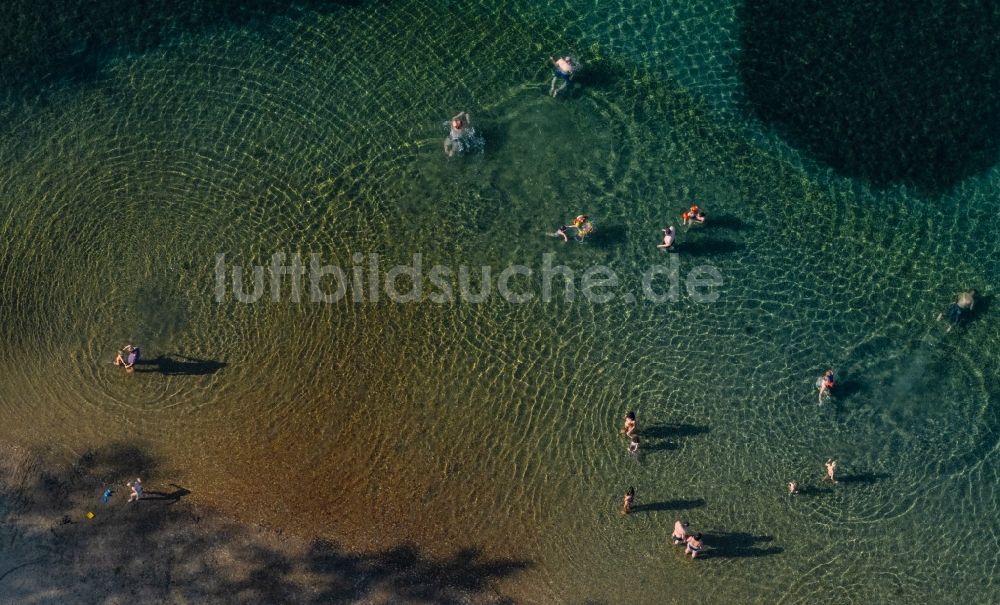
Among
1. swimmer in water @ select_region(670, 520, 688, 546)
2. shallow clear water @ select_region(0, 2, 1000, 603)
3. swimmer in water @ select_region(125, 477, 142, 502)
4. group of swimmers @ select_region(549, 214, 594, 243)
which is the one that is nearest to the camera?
swimmer in water @ select_region(670, 520, 688, 546)

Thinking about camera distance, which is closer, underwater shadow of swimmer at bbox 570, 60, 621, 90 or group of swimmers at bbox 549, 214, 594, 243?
group of swimmers at bbox 549, 214, 594, 243

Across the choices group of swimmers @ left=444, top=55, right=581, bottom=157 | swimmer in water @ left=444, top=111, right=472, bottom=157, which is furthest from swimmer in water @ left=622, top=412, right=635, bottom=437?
swimmer in water @ left=444, top=111, right=472, bottom=157

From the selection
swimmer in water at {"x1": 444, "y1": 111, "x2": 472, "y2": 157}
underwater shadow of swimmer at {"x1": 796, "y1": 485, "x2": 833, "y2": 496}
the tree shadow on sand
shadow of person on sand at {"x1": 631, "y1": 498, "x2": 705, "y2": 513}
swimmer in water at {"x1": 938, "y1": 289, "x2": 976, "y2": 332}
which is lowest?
the tree shadow on sand

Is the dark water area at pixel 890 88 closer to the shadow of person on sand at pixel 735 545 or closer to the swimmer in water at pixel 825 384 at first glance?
the swimmer in water at pixel 825 384

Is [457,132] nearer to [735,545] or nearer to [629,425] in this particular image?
[629,425]

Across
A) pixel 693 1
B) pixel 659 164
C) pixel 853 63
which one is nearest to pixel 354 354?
pixel 659 164

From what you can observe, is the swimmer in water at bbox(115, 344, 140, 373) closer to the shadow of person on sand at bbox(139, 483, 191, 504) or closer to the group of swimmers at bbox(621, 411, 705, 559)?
the shadow of person on sand at bbox(139, 483, 191, 504)
